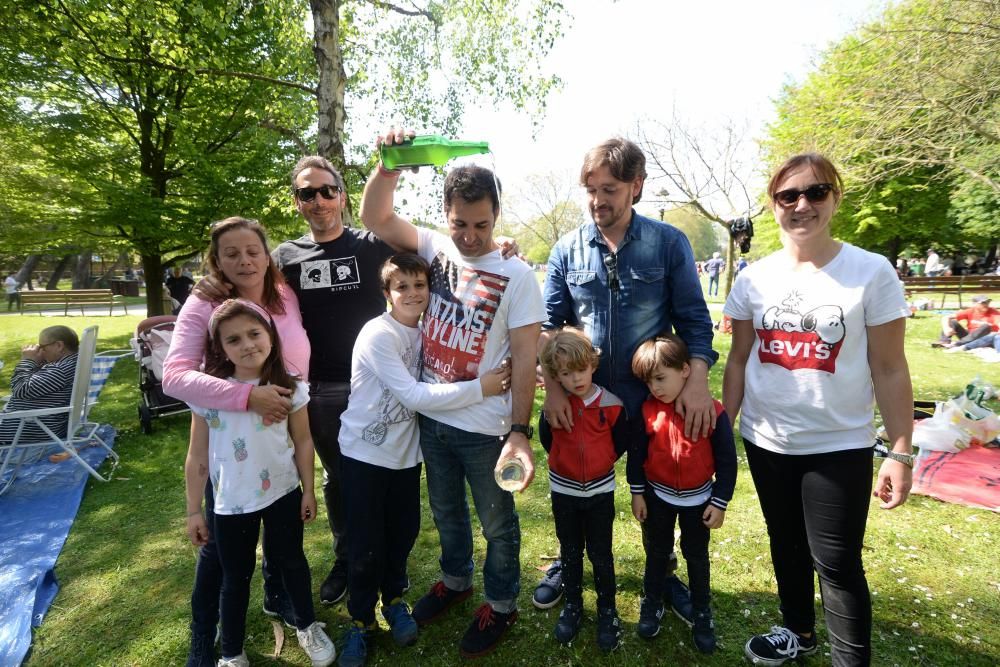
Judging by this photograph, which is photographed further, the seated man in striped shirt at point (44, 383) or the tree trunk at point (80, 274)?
the tree trunk at point (80, 274)

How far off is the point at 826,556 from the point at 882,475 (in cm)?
40

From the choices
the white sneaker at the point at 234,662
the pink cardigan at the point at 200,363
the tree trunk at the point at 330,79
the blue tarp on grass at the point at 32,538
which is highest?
the tree trunk at the point at 330,79

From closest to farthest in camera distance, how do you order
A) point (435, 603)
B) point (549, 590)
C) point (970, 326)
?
point (435, 603)
point (549, 590)
point (970, 326)

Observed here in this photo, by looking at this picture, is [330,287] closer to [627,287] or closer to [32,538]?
[627,287]

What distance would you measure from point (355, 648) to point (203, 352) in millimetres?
1587

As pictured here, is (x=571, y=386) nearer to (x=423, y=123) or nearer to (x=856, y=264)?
(x=856, y=264)

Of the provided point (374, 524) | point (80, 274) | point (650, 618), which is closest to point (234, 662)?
point (374, 524)

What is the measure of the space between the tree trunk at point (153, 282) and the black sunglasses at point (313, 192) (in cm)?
1166

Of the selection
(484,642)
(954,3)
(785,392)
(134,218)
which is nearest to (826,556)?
(785,392)

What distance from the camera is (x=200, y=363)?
226 centimetres

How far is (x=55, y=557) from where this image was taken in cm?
354

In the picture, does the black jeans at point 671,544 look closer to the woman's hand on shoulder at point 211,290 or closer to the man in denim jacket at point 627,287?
the man in denim jacket at point 627,287

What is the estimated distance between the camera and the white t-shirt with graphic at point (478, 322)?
224 centimetres

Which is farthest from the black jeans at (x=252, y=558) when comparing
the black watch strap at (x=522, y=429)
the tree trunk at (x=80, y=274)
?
the tree trunk at (x=80, y=274)
